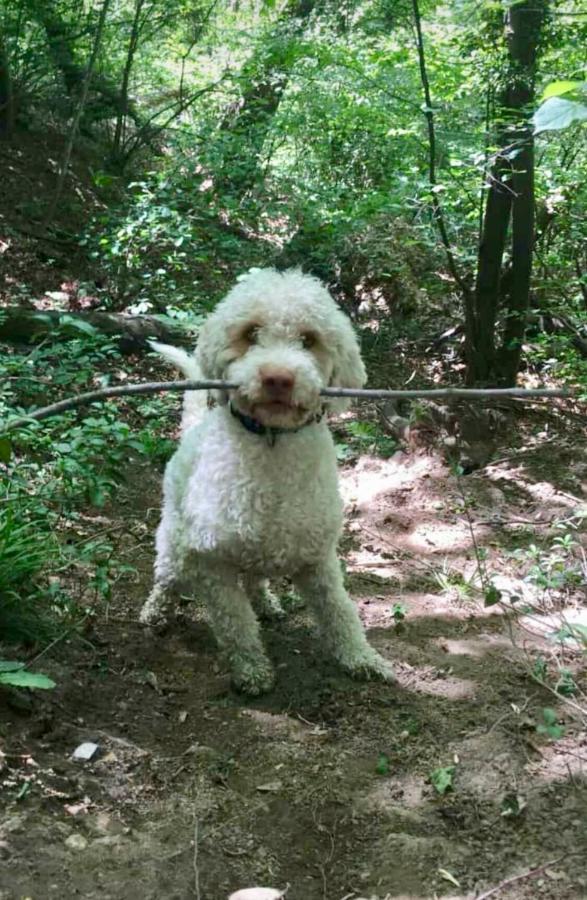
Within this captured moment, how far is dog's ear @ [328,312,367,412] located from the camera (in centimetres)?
310

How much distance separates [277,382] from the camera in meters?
2.75

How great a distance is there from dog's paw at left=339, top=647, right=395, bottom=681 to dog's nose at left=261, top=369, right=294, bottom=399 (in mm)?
1223

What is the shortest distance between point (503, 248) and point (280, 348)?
4.05 metres

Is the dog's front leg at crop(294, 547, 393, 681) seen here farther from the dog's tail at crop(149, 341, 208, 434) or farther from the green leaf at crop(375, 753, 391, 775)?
the dog's tail at crop(149, 341, 208, 434)

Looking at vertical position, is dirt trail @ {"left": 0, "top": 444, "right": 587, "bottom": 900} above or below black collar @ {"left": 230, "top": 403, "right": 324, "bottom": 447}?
below

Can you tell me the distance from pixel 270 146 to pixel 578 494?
21.8 feet

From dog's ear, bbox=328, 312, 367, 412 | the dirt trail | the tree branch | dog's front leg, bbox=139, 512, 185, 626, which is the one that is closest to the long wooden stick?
dog's ear, bbox=328, 312, 367, 412

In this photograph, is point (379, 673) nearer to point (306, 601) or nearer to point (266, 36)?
point (306, 601)

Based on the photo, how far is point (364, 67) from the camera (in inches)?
342

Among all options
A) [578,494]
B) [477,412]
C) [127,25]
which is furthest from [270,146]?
[578,494]

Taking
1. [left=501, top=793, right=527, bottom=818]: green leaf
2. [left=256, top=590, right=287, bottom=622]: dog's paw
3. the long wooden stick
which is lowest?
[left=256, top=590, right=287, bottom=622]: dog's paw

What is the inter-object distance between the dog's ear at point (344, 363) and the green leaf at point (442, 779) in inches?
56.5

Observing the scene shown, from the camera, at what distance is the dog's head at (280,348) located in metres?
2.79

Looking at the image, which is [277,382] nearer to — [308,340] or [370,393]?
[308,340]
